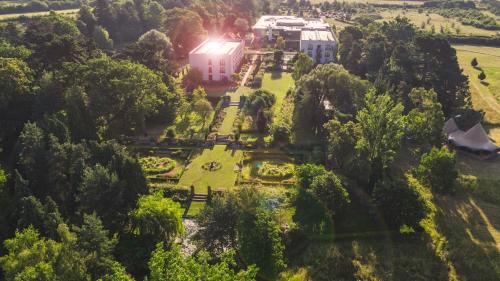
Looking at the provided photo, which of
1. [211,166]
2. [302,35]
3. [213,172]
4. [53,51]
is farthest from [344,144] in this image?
[302,35]

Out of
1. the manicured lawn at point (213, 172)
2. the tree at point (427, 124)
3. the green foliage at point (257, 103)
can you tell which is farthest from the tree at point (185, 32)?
the tree at point (427, 124)

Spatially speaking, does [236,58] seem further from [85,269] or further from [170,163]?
[85,269]

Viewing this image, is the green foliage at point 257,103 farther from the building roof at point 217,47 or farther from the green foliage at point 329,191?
the green foliage at point 329,191

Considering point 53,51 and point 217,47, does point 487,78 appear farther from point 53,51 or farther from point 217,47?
point 53,51

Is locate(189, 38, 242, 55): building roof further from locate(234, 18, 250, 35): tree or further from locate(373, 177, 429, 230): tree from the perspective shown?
locate(373, 177, 429, 230): tree

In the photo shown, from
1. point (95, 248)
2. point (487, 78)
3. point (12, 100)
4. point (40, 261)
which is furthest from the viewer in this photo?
point (487, 78)

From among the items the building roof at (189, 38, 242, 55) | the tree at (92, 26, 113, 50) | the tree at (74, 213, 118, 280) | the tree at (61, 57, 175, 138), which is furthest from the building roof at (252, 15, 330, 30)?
the tree at (74, 213, 118, 280)
